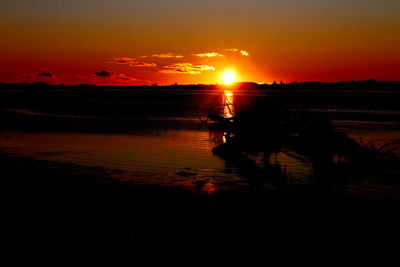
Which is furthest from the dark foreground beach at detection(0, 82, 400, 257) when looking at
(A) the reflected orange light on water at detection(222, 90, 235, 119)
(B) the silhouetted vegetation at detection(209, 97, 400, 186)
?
(A) the reflected orange light on water at detection(222, 90, 235, 119)

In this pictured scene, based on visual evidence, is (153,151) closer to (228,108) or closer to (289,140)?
(228,108)

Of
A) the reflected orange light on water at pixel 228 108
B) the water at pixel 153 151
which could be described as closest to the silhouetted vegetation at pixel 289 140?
the water at pixel 153 151

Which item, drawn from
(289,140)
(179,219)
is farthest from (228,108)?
(179,219)

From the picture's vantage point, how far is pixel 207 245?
657cm

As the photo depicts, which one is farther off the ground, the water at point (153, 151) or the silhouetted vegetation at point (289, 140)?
the silhouetted vegetation at point (289, 140)

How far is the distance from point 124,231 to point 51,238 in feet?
3.92

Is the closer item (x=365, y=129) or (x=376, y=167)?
(x=376, y=167)

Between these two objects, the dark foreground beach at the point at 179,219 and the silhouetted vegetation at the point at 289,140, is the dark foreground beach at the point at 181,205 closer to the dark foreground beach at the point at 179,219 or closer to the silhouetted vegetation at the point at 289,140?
the dark foreground beach at the point at 179,219

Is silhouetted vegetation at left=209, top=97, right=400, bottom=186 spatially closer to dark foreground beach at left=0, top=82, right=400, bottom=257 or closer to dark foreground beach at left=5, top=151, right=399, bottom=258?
dark foreground beach at left=0, top=82, right=400, bottom=257

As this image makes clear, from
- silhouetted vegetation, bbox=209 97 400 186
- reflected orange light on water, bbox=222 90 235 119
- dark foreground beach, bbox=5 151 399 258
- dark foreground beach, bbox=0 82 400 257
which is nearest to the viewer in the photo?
dark foreground beach, bbox=5 151 399 258

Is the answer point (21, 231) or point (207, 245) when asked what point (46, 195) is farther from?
point (207, 245)

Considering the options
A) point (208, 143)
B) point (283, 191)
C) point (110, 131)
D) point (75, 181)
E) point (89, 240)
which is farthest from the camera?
point (110, 131)

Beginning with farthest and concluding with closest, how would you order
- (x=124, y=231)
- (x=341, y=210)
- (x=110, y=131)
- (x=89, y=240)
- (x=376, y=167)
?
(x=110, y=131)
(x=376, y=167)
(x=341, y=210)
(x=124, y=231)
(x=89, y=240)

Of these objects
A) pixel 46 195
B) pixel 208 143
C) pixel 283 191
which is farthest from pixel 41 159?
pixel 283 191
